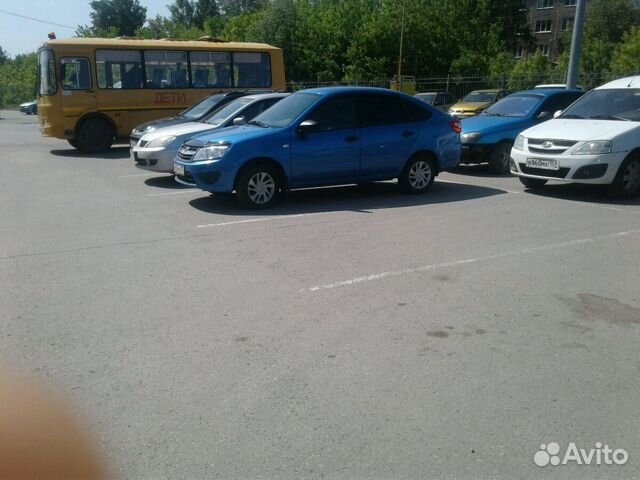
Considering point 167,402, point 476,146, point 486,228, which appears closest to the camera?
point 167,402

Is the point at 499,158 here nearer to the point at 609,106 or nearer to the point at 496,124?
the point at 496,124

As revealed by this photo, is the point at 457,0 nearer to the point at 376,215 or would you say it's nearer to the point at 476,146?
the point at 476,146

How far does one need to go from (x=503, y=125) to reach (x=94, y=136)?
36.2ft

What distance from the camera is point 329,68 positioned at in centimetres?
3991

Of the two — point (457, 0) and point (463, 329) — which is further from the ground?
point (457, 0)

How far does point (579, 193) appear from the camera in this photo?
36.0ft

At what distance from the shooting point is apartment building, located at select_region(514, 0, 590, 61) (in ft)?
233

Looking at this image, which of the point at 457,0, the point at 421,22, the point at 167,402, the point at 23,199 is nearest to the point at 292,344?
the point at 167,402

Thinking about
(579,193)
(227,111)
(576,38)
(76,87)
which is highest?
(576,38)

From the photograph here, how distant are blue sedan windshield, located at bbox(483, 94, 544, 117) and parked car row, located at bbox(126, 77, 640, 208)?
2.31 m

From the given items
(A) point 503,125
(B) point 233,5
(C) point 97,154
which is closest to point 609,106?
(A) point 503,125

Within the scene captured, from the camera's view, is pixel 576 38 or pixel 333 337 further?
pixel 576 38

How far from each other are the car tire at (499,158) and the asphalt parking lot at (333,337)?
14.1 ft

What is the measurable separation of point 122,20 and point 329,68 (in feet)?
196
